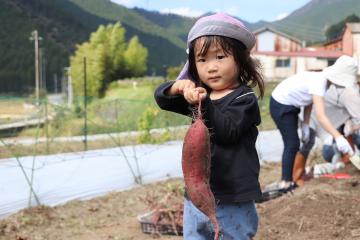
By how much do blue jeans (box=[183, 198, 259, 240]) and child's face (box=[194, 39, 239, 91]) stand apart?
366 mm

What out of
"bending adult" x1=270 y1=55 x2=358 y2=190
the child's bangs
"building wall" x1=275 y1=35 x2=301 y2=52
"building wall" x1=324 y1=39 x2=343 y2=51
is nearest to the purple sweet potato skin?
the child's bangs

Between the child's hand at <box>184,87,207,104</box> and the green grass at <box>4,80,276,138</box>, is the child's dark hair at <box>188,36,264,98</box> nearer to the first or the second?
the child's hand at <box>184,87,207,104</box>

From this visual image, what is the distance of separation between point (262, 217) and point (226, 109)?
196cm

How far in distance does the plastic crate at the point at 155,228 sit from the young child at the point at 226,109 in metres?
1.59

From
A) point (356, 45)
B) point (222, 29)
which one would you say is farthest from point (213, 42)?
point (356, 45)

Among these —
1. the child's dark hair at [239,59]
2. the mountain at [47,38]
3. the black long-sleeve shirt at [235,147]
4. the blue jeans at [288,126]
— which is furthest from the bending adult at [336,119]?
the mountain at [47,38]

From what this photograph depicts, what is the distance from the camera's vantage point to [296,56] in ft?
101

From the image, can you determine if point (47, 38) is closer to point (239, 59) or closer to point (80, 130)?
point (80, 130)

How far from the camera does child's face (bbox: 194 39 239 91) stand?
1.54 m

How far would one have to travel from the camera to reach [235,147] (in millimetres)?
1587

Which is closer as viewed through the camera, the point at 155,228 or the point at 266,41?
the point at 155,228

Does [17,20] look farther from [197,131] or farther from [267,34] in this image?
[197,131]

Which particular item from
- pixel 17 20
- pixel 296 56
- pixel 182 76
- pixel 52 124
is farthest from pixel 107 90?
pixel 182 76

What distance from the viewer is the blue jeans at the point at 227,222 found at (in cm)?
163
